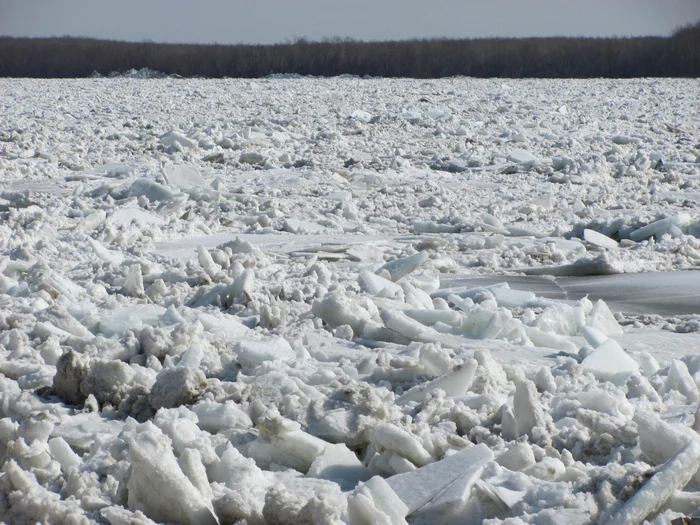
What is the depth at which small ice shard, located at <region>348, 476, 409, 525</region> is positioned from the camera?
137 centimetres

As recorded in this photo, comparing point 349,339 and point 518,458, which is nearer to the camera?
point 518,458

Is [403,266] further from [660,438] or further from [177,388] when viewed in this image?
[660,438]

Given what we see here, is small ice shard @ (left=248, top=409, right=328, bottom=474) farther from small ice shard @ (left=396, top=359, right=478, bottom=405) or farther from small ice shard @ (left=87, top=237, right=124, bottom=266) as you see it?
small ice shard @ (left=87, top=237, right=124, bottom=266)

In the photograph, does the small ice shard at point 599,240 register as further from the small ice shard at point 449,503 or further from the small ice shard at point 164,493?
the small ice shard at point 164,493

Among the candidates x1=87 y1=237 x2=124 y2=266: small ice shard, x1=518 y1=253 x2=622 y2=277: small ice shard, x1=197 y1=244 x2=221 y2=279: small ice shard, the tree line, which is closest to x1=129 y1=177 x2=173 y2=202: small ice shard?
x1=87 y1=237 x2=124 y2=266: small ice shard

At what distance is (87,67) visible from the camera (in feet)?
82.3

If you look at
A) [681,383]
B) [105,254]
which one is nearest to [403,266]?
[105,254]

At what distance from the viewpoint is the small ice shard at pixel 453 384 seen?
6.43 ft

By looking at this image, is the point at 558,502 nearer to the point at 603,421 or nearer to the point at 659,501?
the point at 659,501

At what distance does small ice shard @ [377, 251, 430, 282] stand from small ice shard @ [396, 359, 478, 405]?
135cm

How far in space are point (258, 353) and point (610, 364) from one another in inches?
36.9

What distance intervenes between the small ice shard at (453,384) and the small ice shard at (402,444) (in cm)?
28

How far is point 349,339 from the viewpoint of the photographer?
8.45 ft

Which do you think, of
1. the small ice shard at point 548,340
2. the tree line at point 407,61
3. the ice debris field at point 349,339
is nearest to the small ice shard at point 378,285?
the ice debris field at point 349,339
